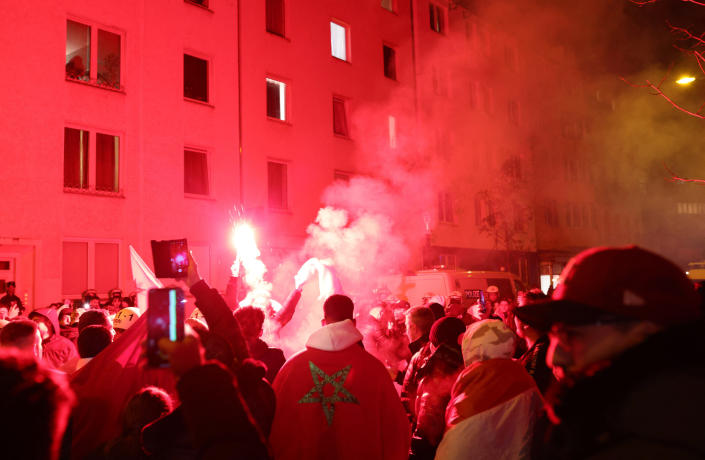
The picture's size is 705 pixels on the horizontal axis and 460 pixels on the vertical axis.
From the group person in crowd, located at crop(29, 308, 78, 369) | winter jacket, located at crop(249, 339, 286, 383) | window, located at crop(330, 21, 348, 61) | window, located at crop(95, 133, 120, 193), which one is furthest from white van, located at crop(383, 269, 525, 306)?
window, located at crop(330, 21, 348, 61)

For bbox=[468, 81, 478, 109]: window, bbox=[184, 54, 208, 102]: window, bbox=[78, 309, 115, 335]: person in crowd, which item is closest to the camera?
bbox=[78, 309, 115, 335]: person in crowd

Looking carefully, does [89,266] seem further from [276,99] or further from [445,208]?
[445,208]

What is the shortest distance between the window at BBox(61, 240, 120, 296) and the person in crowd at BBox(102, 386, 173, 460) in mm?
13529

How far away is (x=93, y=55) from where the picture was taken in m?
16.5

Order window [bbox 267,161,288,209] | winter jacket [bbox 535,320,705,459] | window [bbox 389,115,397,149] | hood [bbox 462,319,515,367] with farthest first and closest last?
window [bbox 389,115,397,149] < window [bbox 267,161,288,209] < hood [bbox 462,319,515,367] < winter jacket [bbox 535,320,705,459]

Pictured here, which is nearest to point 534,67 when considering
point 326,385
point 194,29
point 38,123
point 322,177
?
point 322,177

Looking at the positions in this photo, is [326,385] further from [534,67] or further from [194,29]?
[534,67]

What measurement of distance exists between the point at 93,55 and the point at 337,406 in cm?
1529

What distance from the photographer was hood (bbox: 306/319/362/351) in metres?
4.18

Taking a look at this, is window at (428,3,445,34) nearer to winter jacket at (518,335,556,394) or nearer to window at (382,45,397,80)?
window at (382,45,397,80)

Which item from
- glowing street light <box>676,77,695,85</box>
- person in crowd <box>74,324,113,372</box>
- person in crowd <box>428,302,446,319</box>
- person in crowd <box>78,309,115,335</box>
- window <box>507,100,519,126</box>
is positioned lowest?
person in crowd <box>428,302,446,319</box>

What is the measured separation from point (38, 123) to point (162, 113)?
3384mm

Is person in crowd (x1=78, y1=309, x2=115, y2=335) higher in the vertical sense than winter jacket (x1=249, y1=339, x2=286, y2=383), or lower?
higher

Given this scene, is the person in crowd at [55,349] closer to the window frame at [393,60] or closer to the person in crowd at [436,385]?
the person in crowd at [436,385]
